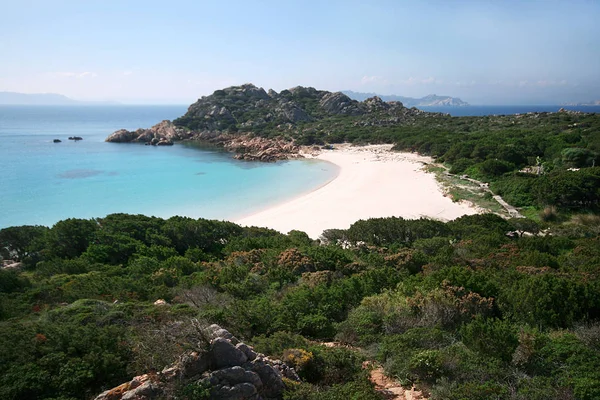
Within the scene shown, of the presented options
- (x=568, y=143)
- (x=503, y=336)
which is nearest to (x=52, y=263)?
(x=503, y=336)

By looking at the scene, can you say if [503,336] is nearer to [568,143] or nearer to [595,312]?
[595,312]

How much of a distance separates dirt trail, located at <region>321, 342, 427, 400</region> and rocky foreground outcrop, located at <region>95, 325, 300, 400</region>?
185 centimetres

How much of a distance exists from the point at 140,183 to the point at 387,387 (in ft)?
120

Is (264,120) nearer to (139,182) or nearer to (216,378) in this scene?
(139,182)

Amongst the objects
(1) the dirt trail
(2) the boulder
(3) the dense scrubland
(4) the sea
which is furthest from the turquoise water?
(2) the boulder

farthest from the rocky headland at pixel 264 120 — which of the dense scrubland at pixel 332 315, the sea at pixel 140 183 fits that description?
the dense scrubland at pixel 332 315

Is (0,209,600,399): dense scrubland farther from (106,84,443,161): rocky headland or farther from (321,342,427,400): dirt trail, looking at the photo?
(106,84,443,161): rocky headland

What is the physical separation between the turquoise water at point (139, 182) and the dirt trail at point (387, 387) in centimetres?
2066

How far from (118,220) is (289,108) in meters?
70.2

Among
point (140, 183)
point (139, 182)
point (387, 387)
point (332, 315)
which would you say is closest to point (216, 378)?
point (387, 387)

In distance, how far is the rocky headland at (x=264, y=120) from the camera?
200 ft

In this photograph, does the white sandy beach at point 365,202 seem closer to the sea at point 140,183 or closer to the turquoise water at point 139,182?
the sea at point 140,183

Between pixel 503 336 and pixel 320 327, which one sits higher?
pixel 503 336

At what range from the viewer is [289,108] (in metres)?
84.7
